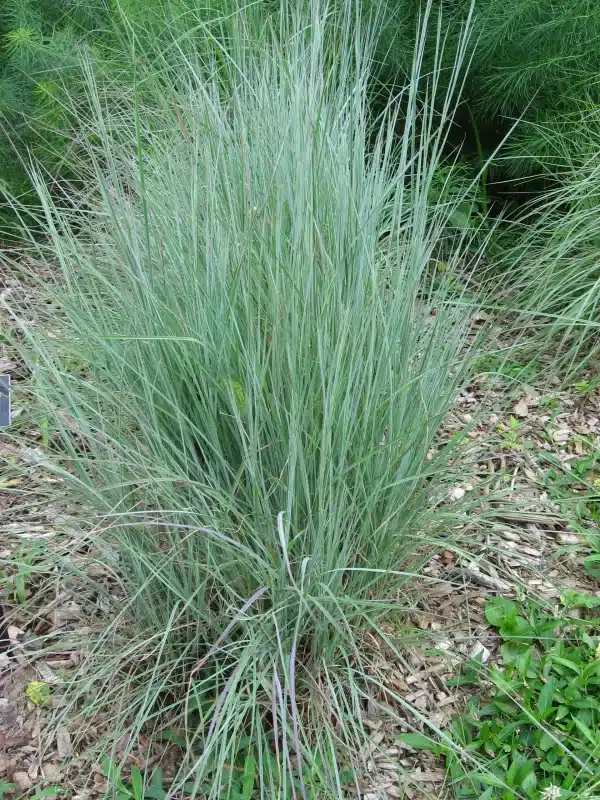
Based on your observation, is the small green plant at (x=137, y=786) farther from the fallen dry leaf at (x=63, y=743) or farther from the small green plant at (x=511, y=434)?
the small green plant at (x=511, y=434)

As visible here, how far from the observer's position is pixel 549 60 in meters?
3.15

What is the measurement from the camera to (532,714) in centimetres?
172

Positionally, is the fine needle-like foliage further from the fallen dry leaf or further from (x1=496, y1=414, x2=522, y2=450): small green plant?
(x1=496, y1=414, x2=522, y2=450): small green plant

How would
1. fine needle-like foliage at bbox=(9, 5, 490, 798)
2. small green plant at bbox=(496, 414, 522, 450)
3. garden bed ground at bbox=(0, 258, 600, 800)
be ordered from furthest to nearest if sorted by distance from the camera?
small green plant at bbox=(496, 414, 522, 450) < garden bed ground at bbox=(0, 258, 600, 800) < fine needle-like foliage at bbox=(9, 5, 490, 798)

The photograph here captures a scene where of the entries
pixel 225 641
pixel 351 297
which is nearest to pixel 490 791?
pixel 225 641

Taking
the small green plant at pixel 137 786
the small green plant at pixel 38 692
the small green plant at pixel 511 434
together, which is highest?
the small green plant at pixel 511 434

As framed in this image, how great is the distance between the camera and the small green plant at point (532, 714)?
1631mm

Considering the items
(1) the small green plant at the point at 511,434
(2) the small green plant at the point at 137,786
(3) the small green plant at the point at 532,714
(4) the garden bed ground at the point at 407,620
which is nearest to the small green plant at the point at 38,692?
(4) the garden bed ground at the point at 407,620

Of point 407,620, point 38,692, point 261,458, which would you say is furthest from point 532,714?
point 38,692

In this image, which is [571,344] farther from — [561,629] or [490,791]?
[490,791]

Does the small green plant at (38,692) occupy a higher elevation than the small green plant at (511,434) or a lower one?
lower

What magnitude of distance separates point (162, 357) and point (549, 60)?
2.28 meters

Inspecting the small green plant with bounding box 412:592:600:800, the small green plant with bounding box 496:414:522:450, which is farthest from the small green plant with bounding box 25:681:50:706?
the small green plant with bounding box 496:414:522:450

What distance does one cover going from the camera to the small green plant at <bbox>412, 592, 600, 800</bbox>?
5.35ft
